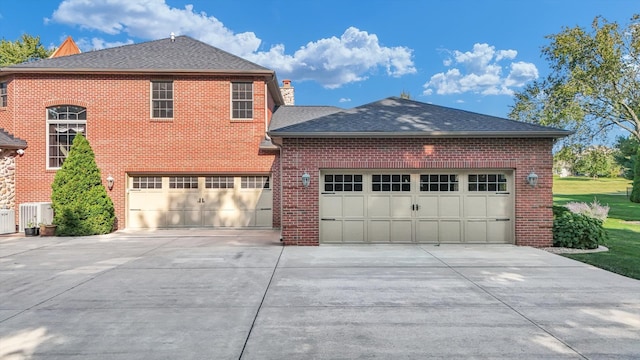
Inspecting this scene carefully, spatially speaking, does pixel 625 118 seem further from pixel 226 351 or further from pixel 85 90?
pixel 85 90

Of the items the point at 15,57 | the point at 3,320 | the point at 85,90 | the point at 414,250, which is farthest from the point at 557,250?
the point at 15,57

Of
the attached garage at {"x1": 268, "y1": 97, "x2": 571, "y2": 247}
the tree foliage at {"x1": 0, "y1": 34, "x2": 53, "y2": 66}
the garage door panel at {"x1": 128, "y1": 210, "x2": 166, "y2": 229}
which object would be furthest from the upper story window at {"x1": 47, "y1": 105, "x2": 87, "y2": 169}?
the tree foliage at {"x1": 0, "y1": 34, "x2": 53, "y2": 66}

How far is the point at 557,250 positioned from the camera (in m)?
9.68

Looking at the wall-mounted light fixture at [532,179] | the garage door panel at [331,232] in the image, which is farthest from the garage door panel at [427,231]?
the wall-mounted light fixture at [532,179]

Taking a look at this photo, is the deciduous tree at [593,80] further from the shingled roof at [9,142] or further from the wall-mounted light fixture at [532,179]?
the shingled roof at [9,142]

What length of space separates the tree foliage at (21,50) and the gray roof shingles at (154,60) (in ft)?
59.8

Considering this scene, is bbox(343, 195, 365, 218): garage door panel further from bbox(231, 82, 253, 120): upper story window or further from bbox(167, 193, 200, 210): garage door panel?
bbox(167, 193, 200, 210): garage door panel

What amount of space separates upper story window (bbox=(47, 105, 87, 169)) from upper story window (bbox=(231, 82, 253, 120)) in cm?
578

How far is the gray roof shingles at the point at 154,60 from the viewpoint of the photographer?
14.0 meters

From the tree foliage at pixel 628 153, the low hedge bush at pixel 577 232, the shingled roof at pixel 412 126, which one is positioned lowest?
the low hedge bush at pixel 577 232

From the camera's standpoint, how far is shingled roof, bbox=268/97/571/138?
32.3ft

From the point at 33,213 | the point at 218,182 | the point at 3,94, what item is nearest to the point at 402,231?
the point at 218,182

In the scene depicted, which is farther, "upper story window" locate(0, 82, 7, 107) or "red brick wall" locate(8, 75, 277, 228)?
"upper story window" locate(0, 82, 7, 107)

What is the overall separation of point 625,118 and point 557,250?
1696 cm
